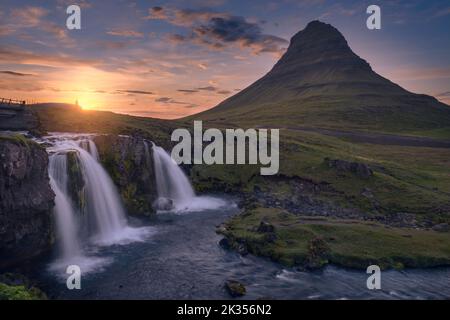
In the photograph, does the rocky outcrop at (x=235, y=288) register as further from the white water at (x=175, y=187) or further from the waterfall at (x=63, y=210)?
the white water at (x=175, y=187)

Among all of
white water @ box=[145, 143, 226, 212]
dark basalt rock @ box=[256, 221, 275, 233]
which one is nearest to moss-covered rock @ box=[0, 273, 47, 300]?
dark basalt rock @ box=[256, 221, 275, 233]

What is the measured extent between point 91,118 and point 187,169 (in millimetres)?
41503

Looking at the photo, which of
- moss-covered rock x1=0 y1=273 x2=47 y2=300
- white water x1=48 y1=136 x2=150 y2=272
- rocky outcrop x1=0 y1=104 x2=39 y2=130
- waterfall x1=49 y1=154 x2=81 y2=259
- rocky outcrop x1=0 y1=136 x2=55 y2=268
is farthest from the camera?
rocky outcrop x1=0 y1=104 x2=39 y2=130

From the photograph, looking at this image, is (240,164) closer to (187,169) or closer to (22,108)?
(187,169)

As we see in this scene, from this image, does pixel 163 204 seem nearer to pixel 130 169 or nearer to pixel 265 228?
pixel 130 169

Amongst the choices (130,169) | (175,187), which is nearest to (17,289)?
(130,169)

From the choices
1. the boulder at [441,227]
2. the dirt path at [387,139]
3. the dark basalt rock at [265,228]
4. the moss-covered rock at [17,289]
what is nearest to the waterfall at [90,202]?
the moss-covered rock at [17,289]

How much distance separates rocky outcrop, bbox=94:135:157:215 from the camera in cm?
5756

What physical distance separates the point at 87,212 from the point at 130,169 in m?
14.5

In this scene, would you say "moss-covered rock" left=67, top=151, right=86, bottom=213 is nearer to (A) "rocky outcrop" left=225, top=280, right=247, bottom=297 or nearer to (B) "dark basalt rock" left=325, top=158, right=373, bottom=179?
(A) "rocky outcrop" left=225, top=280, right=247, bottom=297

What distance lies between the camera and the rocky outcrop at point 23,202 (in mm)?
35469

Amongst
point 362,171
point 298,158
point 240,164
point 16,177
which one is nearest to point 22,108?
point 16,177

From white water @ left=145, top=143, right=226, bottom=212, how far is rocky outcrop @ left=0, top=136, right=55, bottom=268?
27.5 metres

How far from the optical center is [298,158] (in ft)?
288
